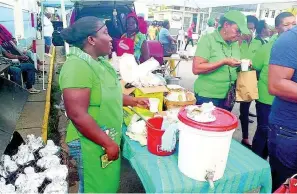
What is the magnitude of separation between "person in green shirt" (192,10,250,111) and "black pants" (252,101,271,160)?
58cm

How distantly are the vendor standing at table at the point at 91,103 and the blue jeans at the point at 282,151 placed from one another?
3.97 ft

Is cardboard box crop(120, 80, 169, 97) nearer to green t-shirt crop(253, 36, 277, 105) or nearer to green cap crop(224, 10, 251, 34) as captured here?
green cap crop(224, 10, 251, 34)

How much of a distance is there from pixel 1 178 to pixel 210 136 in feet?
6.53

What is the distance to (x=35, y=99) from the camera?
19.6 feet

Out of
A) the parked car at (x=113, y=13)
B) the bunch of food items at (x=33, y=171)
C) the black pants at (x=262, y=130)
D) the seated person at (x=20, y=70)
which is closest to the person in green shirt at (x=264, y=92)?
the black pants at (x=262, y=130)

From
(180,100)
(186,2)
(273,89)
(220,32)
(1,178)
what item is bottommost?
(1,178)

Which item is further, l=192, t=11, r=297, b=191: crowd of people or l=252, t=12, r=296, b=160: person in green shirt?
l=252, t=12, r=296, b=160: person in green shirt

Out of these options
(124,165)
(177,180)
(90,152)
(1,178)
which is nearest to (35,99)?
(124,165)

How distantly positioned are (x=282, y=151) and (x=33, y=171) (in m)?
2.22

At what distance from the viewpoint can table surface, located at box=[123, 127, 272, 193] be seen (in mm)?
1688

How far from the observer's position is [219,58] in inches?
111

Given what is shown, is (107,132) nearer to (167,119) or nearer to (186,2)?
(167,119)

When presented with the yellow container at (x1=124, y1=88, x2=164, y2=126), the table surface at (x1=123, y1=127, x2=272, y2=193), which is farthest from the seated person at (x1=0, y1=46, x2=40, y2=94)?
the table surface at (x1=123, y1=127, x2=272, y2=193)

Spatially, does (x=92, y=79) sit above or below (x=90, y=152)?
above
